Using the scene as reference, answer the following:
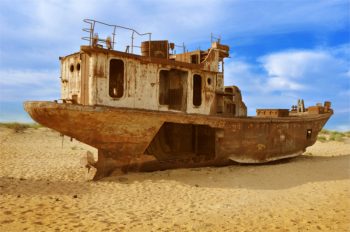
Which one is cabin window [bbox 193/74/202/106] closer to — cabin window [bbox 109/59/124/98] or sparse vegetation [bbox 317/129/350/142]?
cabin window [bbox 109/59/124/98]

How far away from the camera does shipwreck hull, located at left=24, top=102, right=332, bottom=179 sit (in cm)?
861

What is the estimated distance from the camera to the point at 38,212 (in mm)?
6281

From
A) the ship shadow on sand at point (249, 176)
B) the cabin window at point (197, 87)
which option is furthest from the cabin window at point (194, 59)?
the ship shadow on sand at point (249, 176)

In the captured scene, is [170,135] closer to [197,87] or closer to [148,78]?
[197,87]

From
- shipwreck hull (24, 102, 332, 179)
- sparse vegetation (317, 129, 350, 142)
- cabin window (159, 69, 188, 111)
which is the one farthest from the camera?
sparse vegetation (317, 129, 350, 142)

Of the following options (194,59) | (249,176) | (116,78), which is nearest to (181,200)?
(249,176)

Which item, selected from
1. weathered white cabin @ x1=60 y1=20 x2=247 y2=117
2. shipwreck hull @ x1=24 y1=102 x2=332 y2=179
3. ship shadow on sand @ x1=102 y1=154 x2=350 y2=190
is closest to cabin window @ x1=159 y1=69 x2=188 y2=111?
weathered white cabin @ x1=60 y1=20 x2=247 y2=117

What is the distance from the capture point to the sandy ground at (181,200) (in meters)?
6.01

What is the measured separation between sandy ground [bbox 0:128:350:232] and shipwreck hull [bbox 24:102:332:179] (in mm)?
489

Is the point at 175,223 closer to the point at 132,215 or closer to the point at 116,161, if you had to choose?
the point at 132,215

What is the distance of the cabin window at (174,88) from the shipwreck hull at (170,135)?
2.62 ft

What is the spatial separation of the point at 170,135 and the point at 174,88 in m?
2.49

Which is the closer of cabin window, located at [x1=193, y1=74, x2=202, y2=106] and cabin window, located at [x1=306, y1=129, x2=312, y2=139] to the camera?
cabin window, located at [x1=193, y1=74, x2=202, y2=106]

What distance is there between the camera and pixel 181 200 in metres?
7.60
